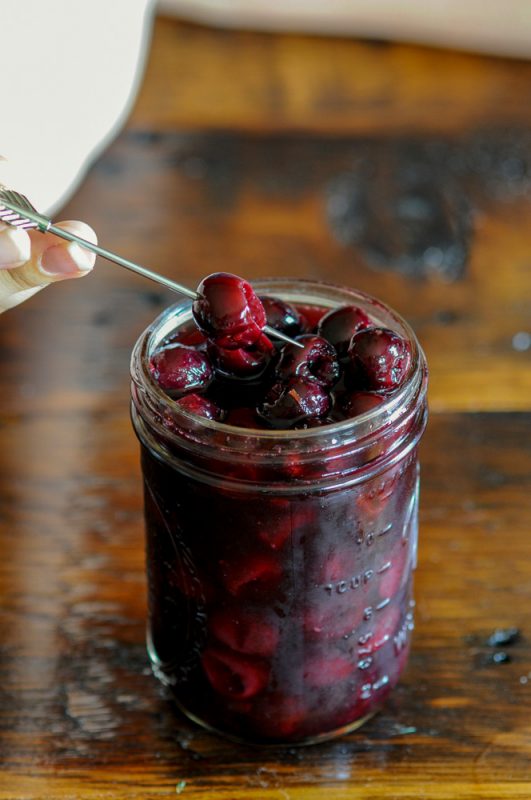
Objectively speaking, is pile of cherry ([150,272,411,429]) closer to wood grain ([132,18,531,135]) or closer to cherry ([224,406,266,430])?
cherry ([224,406,266,430])

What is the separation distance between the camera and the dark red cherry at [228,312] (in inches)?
27.8

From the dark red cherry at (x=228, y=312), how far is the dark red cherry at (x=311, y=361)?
27 mm

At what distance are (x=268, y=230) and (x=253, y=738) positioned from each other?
0.79 meters

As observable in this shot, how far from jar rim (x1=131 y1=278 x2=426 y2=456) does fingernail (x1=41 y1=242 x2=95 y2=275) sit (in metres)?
0.08

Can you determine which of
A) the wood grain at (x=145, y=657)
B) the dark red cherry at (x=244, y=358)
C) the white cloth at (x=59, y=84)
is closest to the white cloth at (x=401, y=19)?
the white cloth at (x=59, y=84)

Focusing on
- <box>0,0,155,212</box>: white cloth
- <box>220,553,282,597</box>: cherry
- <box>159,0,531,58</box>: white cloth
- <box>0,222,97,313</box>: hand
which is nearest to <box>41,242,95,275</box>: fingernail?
<box>0,222,97,313</box>: hand

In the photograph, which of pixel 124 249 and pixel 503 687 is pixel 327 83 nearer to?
pixel 124 249

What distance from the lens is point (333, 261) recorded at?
A: 1.38 meters

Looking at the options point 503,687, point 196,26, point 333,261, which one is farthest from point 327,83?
point 503,687

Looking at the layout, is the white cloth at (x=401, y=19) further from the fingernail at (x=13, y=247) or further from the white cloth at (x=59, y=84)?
→ the fingernail at (x=13, y=247)

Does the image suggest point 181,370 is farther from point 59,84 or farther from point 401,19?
point 401,19

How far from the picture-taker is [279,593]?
0.73 m

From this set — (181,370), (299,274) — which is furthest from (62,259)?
(299,274)

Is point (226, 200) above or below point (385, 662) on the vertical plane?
above
